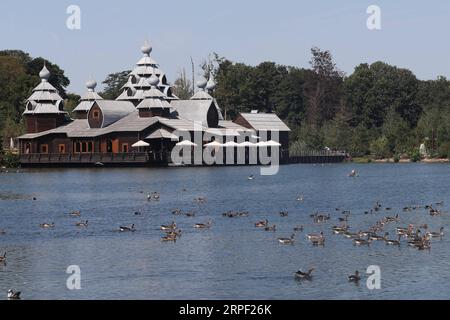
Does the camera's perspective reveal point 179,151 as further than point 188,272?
Yes

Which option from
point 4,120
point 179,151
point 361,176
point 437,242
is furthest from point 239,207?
point 4,120

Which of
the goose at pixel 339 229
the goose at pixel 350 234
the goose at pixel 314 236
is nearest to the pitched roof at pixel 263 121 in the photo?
the goose at pixel 339 229

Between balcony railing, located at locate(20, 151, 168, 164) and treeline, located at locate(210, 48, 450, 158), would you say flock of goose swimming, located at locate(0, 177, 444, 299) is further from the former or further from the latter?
treeline, located at locate(210, 48, 450, 158)

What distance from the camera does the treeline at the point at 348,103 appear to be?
149 meters

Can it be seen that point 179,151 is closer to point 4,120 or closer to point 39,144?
point 39,144

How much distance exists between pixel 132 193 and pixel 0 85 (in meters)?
92.2

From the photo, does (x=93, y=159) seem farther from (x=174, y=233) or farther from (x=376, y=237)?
(x=376, y=237)

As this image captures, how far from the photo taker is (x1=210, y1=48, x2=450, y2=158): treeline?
149 metres

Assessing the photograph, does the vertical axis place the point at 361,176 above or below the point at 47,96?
below

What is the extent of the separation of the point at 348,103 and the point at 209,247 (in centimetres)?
13515

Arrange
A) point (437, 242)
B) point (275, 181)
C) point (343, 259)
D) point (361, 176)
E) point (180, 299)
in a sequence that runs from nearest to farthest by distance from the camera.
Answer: point (180, 299) < point (343, 259) < point (437, 242) < point (275, 181) < point (361, 176)

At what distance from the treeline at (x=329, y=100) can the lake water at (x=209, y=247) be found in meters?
59.3

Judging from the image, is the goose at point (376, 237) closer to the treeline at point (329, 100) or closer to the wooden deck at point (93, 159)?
the wooden deck at point (93, 159)

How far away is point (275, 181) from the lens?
329 feet
